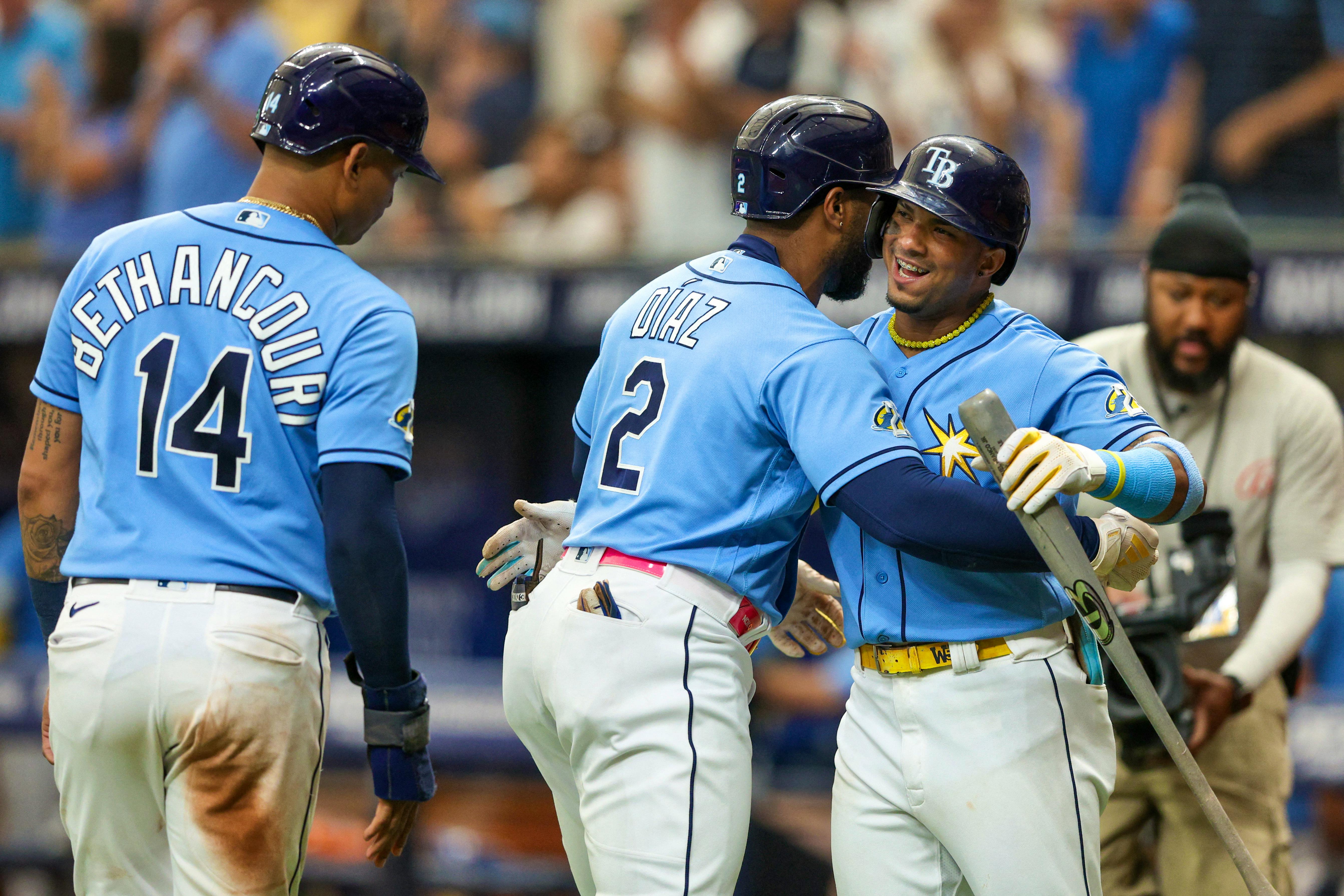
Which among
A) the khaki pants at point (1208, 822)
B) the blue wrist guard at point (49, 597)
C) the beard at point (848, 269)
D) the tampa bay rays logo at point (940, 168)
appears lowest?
the khaki pants at point (1208, 822)

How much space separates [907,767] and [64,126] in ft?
23.8

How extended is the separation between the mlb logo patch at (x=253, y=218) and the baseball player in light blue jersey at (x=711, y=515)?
0.71m

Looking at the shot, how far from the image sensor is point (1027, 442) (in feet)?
8.05

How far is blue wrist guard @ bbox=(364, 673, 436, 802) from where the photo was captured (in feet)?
9.17

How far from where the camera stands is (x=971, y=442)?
2.60 m

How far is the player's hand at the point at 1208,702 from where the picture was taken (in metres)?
3.62

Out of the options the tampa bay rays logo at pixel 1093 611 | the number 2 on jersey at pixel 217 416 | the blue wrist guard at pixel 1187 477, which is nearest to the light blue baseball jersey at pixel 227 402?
the number 2 on jersey at pixel 217 416

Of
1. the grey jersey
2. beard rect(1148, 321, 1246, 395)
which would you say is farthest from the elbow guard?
beard rect(1148, 321, 1246, 395)

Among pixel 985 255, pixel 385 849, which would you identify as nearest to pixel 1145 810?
pixel 985 255

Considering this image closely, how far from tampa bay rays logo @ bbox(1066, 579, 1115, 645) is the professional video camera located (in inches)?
38.4

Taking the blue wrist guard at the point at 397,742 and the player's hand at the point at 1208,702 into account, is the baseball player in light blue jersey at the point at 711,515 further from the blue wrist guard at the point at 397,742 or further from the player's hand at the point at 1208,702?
the player's hand at the point at 1208,702

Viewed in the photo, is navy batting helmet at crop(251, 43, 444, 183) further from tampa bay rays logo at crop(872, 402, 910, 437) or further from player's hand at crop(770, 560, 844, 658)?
player's hand at crop(770, 560, 844, 658)

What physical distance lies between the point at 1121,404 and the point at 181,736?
1812mm

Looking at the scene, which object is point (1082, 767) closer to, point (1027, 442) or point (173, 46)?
point (1027, 442)
